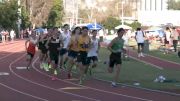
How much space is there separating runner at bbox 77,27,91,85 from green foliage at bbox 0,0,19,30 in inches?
2243

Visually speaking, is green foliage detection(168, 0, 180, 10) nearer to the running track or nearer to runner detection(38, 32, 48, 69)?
runner detection(38, 32, 48, 69)

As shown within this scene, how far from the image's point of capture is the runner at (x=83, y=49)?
700 inches

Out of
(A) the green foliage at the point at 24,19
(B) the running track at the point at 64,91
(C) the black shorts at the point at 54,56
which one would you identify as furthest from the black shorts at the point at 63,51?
(A) the green foliage at the point at 24,19

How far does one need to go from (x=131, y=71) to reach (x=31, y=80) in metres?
5.15

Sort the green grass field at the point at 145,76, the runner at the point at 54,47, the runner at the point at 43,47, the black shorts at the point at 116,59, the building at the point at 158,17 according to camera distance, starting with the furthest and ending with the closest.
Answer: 1. the building at the point at 158,17
2. the runner at the point at 43,47
3. the runner at the point at 54,47
4. the green grass field at the point at 145,76
5. the black shorts at the point at 116,59

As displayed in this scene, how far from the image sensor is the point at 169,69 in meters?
23.6

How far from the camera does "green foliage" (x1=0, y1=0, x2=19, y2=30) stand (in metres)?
74.6

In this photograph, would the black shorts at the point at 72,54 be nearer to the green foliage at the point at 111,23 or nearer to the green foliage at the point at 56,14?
the green foliage at the point at 56,14

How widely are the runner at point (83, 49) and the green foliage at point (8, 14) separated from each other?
5697 cm

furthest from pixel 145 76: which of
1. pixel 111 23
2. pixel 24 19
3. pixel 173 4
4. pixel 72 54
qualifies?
pixel 173 4

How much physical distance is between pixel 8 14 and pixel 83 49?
59.0m

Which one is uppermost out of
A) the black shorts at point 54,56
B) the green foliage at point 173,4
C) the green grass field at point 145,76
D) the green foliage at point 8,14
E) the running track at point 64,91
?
the green foliage at point 173,4

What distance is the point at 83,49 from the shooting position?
59.0 ft

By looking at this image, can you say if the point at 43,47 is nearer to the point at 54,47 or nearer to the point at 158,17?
the point at 54,47
